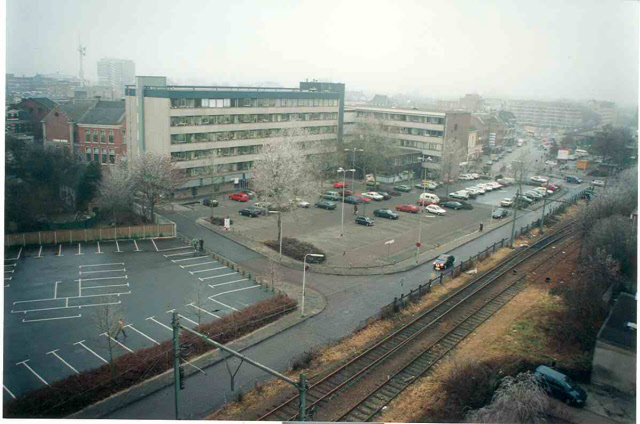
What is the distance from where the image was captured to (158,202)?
21.3 meters

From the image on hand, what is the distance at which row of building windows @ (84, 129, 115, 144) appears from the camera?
27.8m

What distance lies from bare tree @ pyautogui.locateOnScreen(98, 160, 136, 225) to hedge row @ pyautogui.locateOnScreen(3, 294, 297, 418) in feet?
31.6

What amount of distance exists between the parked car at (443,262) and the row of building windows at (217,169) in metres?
13.0

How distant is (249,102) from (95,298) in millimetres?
18470

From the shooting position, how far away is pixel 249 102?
29984 millimetres

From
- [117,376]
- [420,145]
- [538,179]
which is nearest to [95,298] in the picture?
[117,376]

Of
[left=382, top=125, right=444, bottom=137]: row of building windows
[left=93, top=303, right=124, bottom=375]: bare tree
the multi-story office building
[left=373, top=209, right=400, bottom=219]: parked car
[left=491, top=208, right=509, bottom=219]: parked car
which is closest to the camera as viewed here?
[left=93, top=303, right=124, bottom=375]: bare tree

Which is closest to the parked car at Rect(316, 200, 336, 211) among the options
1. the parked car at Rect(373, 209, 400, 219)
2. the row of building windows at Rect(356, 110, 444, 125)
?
the parked car at Rect(373, 209, 400, 219)

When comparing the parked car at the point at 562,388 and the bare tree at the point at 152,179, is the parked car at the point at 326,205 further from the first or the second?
the parked car at the point at 562,388

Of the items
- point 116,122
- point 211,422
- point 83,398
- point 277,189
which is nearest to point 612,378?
point 211,422

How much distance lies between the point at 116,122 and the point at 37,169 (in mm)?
5788

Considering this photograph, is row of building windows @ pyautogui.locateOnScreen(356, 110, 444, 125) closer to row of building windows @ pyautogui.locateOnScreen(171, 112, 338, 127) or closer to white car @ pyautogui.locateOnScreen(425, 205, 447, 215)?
row of building windows @ pyautogui.locateOnScreen(171, 112, 338, 127)

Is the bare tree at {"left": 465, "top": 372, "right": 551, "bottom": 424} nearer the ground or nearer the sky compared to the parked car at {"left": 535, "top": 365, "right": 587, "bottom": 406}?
nearer the sky

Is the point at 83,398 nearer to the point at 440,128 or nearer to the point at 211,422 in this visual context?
the point at 211,422
